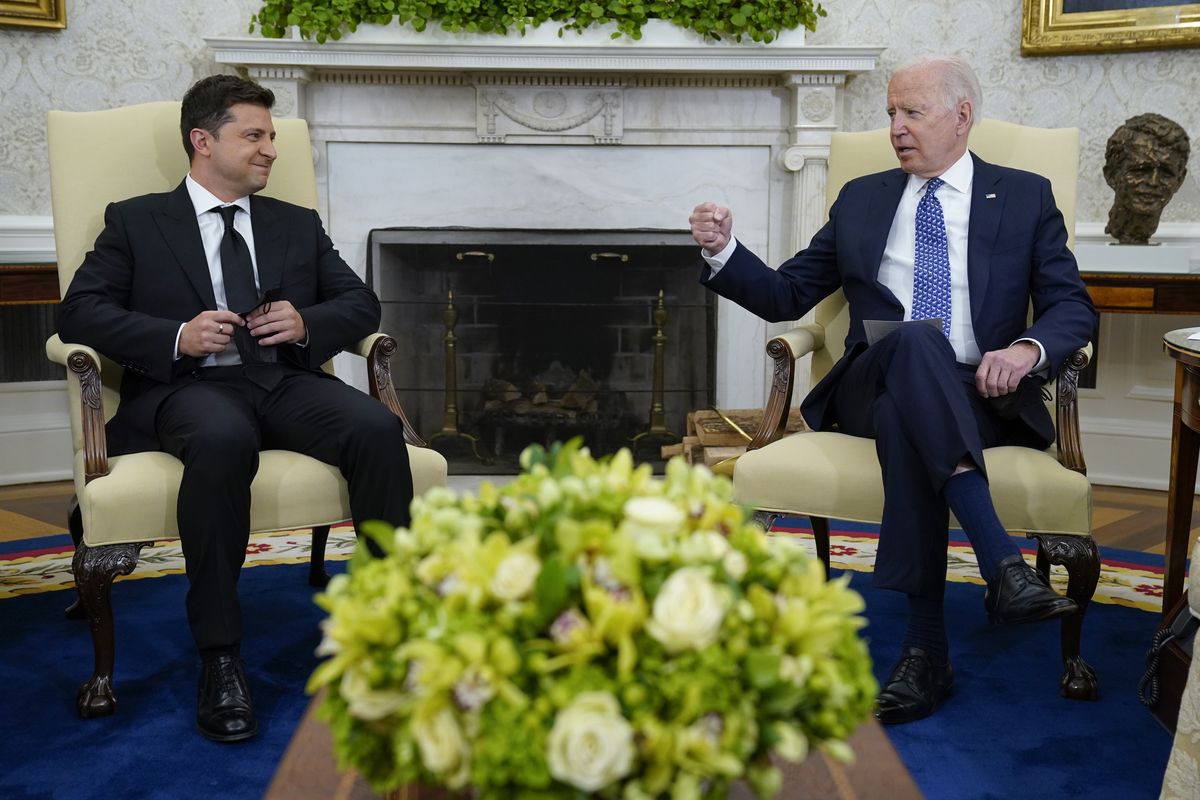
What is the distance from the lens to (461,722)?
0.90 m

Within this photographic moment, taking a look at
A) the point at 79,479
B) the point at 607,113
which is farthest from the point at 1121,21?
the point at 79,479

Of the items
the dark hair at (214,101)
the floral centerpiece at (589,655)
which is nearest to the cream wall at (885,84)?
the dark hair at (214,101)

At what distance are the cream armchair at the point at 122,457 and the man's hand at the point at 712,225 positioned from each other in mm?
748

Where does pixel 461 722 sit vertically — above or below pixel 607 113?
below

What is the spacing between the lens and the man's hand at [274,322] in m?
2.45

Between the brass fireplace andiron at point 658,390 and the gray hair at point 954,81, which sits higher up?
the gray hair at point 954,81

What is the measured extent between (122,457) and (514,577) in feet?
5.48

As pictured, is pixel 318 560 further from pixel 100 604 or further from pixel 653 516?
pixel 653 516

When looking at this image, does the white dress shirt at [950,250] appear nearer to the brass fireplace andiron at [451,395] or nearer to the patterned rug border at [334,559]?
the patterned rug border at [334,559]

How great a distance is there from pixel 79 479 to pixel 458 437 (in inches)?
86.9

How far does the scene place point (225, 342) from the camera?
2369 millimetres

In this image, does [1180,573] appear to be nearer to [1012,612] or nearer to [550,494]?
[1012,612]

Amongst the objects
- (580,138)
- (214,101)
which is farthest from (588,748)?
(580,138)

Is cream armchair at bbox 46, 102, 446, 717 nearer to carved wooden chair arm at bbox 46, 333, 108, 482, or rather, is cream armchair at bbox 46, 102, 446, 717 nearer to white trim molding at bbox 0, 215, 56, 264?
carved wooden chair arm at bbox 46, 333, 108, 482
